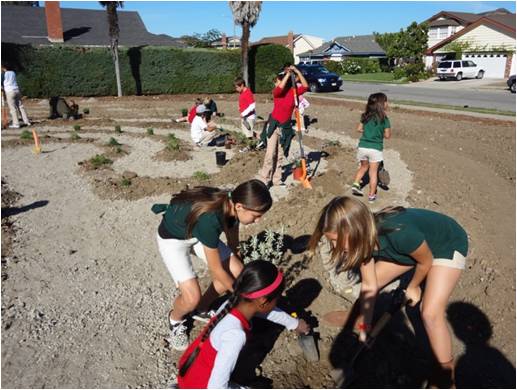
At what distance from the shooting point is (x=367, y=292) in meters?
3.03

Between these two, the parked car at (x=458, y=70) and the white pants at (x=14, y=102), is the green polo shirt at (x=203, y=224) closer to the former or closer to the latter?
the white pants at (x=14, y=102)

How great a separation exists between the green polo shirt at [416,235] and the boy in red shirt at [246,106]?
719 cm

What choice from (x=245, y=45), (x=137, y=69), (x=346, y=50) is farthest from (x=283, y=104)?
(x=346, y=50)

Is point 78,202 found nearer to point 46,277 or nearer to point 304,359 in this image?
point 46,277

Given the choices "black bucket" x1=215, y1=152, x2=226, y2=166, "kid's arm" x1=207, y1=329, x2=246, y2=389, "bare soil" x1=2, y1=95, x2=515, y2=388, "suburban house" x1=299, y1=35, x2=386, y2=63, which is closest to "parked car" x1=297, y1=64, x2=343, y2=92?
"bare soil" x1=2, y1=95, x2=515, y2=388

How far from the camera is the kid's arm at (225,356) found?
2461 millimetres

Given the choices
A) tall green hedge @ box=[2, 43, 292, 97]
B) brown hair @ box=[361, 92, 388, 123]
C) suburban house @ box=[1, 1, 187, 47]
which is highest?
suburban house @ box=[1, 1, 187, 47]

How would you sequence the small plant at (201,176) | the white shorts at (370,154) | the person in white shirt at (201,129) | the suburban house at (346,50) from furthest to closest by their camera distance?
the suburban house at (346,50) < the person in white shirt at (201,129) < the small plant at (201,176) < the white shorts at (370,154)

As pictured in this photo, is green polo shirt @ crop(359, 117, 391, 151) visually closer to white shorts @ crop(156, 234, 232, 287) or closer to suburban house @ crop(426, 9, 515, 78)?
white shorts @ crop(156, 234, 232, 287)

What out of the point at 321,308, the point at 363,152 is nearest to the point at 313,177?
the point at 363,152

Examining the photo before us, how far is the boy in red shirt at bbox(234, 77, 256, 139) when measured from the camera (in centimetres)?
977

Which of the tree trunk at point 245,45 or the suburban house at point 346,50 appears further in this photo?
the suburban house at point 346,50

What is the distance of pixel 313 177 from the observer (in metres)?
7.62

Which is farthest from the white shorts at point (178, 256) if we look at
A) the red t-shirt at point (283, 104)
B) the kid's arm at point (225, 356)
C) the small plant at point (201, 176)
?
the small plant at point (201, 176)
